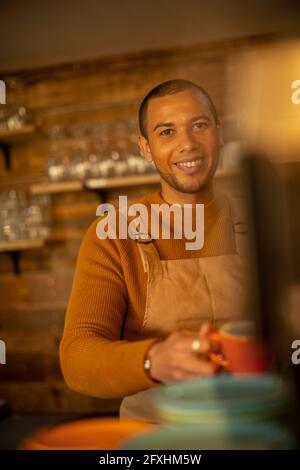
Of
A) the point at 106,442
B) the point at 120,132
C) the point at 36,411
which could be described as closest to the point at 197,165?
the point at 106,442

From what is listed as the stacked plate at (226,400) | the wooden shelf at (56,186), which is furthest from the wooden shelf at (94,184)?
the stacked plate at (226,400)

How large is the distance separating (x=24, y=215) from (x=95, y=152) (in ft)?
1.21

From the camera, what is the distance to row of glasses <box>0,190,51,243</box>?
1.99m

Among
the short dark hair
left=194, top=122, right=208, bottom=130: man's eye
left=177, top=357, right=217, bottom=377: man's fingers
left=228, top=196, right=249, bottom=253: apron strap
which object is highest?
the short dark hair

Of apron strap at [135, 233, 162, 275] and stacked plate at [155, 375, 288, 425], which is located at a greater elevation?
apron strap at [135, 233, 162, 275]

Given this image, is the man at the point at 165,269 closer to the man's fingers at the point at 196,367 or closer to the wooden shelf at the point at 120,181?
the man's fingers at the point at 196,367

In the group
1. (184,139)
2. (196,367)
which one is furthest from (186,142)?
(196,367)

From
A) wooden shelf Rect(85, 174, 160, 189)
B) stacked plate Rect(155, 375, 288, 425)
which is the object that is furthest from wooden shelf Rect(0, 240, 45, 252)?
stacked plate Rect(155, 375, 288, 425)

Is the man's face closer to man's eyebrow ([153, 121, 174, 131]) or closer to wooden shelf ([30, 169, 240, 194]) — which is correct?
man's eyebrow ([153, 121, 174, 131])

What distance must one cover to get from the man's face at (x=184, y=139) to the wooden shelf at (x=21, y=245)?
103 cm

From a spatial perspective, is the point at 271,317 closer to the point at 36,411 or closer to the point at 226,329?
the point at 226,329

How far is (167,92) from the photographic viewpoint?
3.28ft

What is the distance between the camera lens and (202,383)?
2.61 ft

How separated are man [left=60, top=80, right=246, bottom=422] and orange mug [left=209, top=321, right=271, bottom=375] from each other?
0.18m
